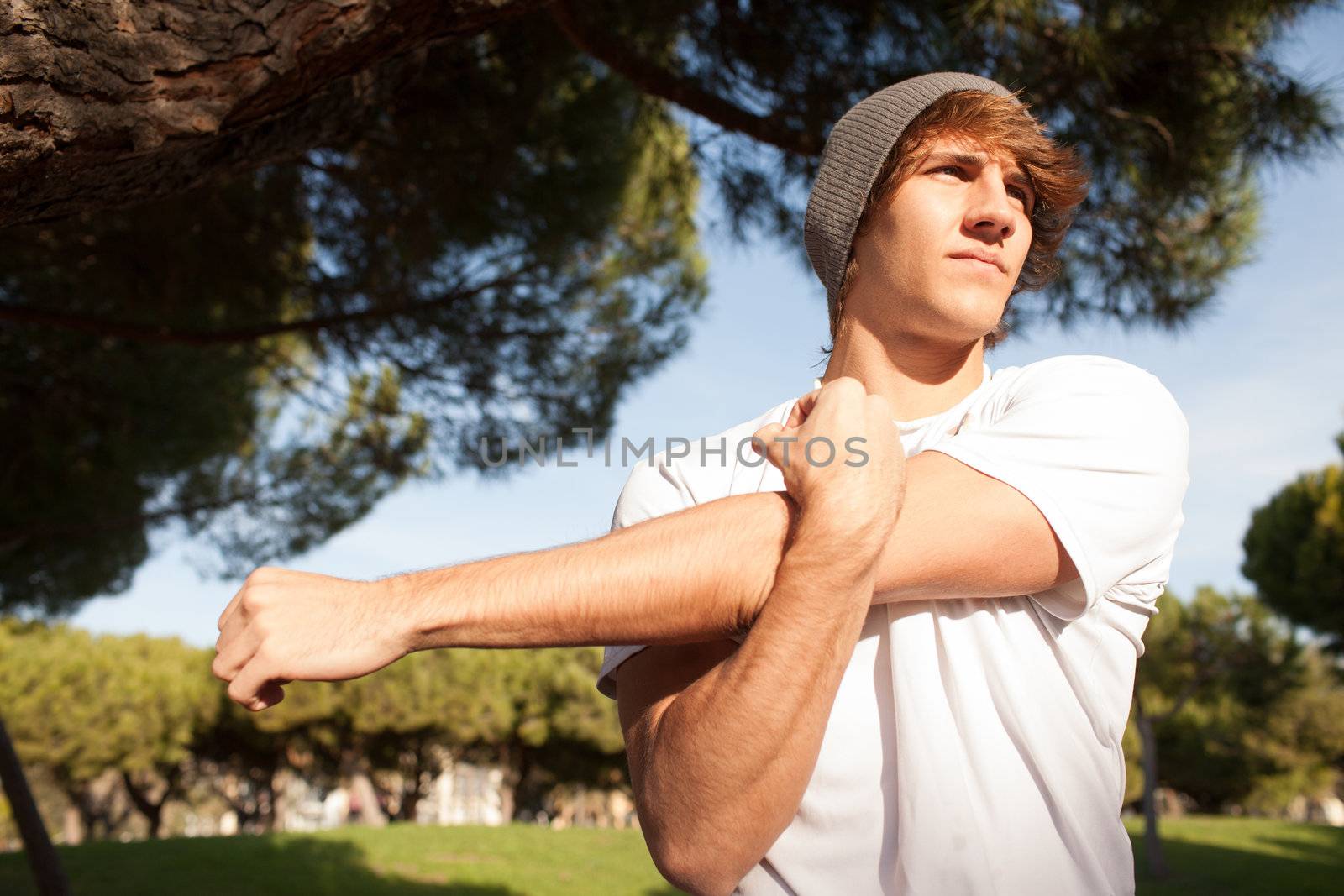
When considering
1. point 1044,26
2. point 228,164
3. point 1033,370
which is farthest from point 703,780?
point 1044,26

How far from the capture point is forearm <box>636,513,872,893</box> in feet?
3.54

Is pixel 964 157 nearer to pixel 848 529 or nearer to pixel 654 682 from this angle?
pixel 848 529

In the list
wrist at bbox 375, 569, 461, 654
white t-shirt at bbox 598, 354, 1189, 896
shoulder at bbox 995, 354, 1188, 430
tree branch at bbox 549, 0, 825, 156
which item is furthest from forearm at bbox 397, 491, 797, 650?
tree branch at bbox 549, 0, 825, 156

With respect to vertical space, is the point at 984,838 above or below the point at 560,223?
below

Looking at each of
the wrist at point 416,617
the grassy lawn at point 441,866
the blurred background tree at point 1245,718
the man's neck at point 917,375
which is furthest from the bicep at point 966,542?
the blurred background tree at point 1245,718

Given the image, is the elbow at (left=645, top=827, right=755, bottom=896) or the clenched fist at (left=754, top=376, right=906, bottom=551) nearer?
the clenched fist at (left=754, top=376, right=906, bottom=551)

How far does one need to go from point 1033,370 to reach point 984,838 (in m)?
0.59

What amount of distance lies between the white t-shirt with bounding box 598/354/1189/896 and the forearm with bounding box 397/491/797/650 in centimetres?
25

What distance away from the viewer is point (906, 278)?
148cm

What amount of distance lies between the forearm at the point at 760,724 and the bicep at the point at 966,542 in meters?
0.06

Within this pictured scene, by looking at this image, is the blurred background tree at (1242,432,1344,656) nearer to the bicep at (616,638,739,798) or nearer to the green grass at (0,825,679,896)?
the green grass at (0,825,679,896)

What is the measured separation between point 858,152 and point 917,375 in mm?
355

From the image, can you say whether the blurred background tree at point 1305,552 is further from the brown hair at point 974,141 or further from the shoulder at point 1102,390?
the shoulder at point 1102,390

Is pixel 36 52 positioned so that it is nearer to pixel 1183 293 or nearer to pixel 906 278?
pixel 906 278
